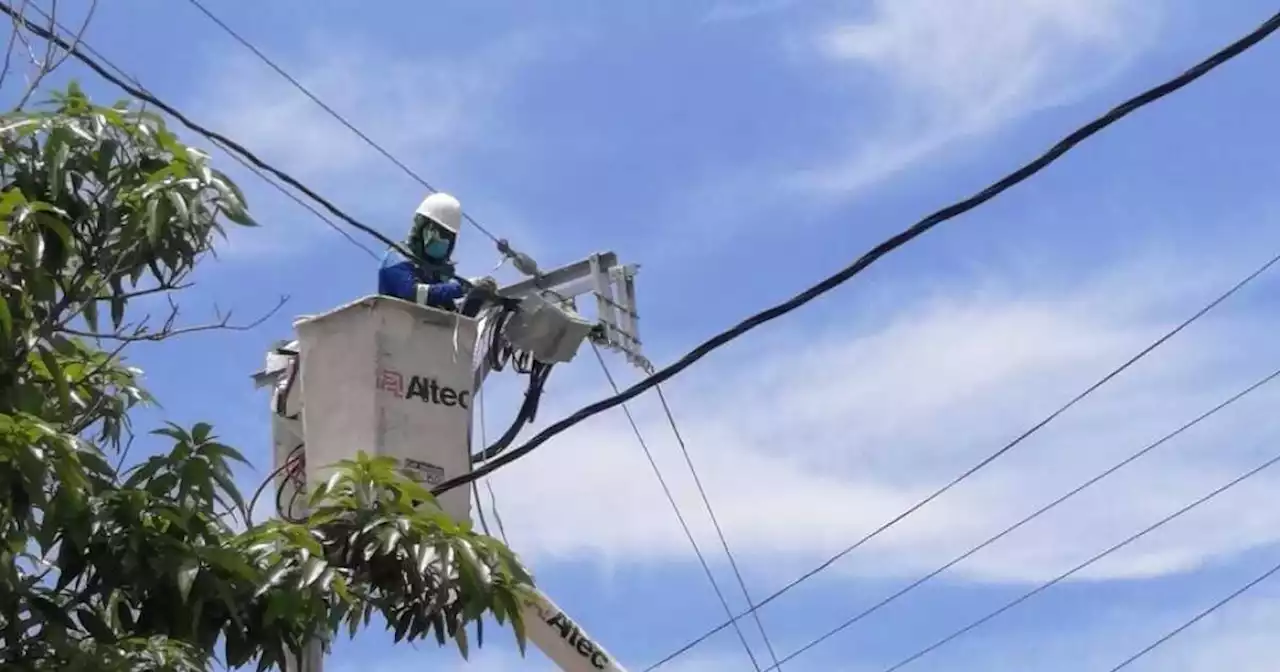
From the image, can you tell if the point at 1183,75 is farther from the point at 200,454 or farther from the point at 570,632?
the point at 570,632

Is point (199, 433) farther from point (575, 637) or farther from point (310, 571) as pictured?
point (575, 637)

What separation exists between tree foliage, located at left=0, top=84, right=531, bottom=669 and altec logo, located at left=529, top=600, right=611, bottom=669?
111 inches

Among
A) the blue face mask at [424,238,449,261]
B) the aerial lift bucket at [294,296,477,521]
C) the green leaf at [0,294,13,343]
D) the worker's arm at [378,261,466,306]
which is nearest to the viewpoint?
the green leaf at [0,294,13,343]

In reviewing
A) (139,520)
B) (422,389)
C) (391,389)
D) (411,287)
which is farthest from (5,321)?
(411,287)

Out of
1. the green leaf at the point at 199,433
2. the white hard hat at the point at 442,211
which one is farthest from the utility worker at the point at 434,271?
the green leaf at the point at 199,433

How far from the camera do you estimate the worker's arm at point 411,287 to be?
794cm

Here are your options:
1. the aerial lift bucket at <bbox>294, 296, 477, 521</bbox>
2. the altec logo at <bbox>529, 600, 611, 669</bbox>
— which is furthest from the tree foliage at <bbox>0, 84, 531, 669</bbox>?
the altec logo at <bbox>529, 600, 611, 669</bbox>

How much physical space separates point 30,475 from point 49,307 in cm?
78

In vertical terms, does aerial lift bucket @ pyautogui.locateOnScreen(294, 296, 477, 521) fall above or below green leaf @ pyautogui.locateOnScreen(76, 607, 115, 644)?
above

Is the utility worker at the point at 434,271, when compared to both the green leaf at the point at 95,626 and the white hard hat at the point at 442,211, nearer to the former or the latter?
the white hard hat at the point at 442,211

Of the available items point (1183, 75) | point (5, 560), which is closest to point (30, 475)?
point (5, 560)

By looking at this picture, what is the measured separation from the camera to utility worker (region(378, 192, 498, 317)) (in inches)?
314

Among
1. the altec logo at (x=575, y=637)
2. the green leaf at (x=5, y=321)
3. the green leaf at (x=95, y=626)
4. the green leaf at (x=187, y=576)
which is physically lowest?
the green leaf at (x=95, y=626)

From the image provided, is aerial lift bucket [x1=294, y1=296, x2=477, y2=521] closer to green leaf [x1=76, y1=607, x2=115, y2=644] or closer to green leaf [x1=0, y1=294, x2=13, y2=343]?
green leaf [x1=76, y1=607, x2=115, y2=644]
